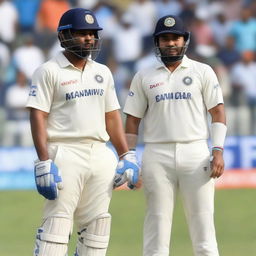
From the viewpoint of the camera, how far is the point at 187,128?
6.43 metres

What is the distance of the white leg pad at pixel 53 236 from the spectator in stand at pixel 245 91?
6462mm

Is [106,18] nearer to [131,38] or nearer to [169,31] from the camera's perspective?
[131,38]

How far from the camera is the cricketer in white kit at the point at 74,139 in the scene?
593 cm

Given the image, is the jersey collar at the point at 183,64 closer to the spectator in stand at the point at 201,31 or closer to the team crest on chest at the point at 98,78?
the team crest on chest at the point at 98,78

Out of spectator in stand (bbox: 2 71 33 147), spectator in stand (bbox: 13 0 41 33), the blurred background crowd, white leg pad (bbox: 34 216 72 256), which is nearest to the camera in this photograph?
white leg pad (bbox: 34 216 72 256)

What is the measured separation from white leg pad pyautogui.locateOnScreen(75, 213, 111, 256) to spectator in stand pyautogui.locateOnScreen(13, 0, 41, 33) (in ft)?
28.3

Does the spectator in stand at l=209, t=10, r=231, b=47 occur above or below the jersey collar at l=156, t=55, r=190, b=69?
above

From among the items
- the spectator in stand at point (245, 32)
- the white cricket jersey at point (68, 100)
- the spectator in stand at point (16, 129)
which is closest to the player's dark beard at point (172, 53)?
the white cricket jersey at point (68, 100)

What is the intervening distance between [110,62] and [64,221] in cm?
791

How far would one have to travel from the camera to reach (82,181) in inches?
236

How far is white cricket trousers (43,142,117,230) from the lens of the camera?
234 inches

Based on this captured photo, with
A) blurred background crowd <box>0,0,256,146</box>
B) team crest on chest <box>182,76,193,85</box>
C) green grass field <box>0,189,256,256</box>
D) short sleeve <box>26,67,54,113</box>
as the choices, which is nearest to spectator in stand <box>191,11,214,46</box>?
blurred background crowd <box>0,0,256,146</box>

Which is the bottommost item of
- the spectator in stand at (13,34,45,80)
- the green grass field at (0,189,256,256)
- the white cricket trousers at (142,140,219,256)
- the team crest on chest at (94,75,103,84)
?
the green grass field at (0,189,256,256)

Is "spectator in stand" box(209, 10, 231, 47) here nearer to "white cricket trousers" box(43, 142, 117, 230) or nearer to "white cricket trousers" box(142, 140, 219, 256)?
"white cricket trousers" box(142, 140, 219, 256)
